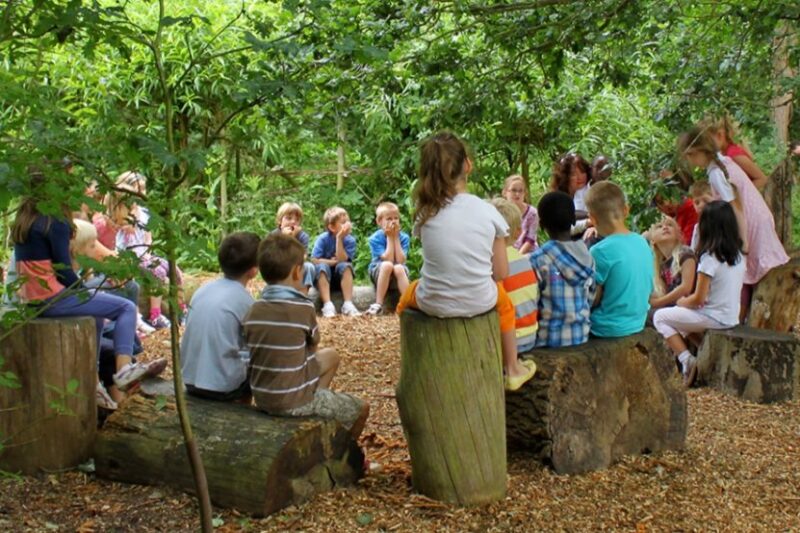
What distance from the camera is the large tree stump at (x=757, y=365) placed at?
6.27 metres

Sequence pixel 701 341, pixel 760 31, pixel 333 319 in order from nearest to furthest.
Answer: pixel 760 31 < pixel 701 341 < pixel 333 319

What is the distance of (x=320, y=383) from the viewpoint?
479cm

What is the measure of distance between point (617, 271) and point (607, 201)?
1.18 feet

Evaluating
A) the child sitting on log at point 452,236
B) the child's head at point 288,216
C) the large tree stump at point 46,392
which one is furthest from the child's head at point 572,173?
the large tree stump at point 46,392

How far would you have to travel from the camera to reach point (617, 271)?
16.5 ft

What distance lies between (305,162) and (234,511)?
28.7 ft

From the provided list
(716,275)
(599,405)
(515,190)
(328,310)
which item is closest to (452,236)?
(599,405)

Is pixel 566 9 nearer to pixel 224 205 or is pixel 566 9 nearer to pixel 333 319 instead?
pixel 333 319

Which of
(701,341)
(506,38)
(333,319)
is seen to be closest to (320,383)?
(506,38)

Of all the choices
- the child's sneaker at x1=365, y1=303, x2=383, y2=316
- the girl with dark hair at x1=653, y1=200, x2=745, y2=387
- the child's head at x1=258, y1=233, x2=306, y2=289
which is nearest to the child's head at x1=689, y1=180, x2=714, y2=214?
the girl with dark hair at x1=653, y1=200, x2=745, y2=387

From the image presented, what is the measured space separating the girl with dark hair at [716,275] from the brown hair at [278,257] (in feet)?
10.7

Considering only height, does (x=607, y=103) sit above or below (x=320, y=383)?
above

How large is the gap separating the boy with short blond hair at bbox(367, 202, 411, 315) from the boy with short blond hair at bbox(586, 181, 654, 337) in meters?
4.59

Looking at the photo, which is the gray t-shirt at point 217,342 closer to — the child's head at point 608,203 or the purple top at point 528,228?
the child's head at point 608,203
